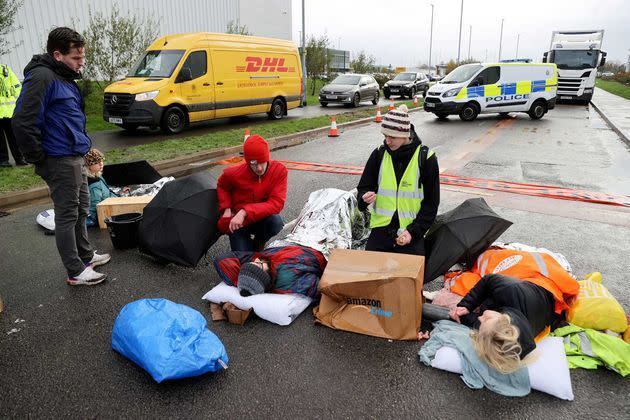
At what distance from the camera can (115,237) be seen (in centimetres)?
474

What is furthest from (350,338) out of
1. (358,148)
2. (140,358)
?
(358,148)

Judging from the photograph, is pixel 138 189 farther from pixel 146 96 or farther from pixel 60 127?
pixel 146 96

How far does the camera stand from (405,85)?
88.4 feet

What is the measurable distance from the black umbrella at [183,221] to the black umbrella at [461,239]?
1.98 metres

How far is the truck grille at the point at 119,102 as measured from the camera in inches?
461

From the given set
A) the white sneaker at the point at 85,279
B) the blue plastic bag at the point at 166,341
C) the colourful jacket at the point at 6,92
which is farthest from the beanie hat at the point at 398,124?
the colourful jacket at the point at 6,92

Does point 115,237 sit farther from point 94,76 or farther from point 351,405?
point 94,76

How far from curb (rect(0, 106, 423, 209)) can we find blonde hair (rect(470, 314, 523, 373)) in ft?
21.4

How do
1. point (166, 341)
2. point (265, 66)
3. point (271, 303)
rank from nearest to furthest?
point (166, 341), point (271, 303), point (265, 66)

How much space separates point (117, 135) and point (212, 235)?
963 centimetres

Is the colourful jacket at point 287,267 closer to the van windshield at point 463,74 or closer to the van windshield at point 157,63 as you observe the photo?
the van windshield at point 157,63

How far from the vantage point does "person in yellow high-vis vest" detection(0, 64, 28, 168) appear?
7656mm

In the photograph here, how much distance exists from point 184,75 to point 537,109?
12.9 m

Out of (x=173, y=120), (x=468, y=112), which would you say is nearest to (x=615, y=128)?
(x=468, y=112)
